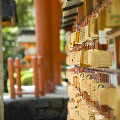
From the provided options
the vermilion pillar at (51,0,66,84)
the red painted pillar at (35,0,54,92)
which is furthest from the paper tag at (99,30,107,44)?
the vermilion pillar at (51,0,66,84)

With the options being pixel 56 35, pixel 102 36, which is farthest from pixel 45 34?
pixel 102 36

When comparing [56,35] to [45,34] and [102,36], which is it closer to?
[45,34]

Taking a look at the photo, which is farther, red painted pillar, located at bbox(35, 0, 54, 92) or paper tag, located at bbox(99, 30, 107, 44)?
red painted pillar, located at bbox(35, 0, 54, 92)

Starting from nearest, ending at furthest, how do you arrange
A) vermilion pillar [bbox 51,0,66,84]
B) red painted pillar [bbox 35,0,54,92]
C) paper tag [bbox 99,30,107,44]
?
paper tag [bbox 99,30,107,44]
red painted pillar [bbox 35,0,54,92]
vermilion pillar [bbox 51,0,66,84]

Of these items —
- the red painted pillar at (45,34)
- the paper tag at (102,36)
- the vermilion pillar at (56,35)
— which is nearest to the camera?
the paper tag at (102,36)

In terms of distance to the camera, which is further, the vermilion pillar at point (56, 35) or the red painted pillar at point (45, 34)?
the vermilion pillar at point (56, 35)

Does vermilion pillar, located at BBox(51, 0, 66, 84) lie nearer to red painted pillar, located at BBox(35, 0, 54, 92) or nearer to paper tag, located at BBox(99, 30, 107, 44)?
red painted pillar, located at BBox(35, 0, 54, 92)

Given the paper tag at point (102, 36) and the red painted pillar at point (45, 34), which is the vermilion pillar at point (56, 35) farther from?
the paper tag at point (102, 36)

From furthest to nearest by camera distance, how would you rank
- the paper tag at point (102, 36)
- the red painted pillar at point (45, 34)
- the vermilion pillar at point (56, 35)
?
the vermilion pillar at point (56, 35) < the red painted pillar at point (45, 34) < the paper tag at point (102, 36)

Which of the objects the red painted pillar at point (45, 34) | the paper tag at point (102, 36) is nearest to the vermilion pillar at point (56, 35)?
the red painted pillar at point (45, 34)

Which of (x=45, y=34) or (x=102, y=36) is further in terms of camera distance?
(x=45, y=34)

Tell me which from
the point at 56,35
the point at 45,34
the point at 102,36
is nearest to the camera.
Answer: the point at 102,36

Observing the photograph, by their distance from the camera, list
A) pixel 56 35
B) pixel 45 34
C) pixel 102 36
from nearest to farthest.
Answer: pixel 102 36
pixel 45 34
pixel 56 35

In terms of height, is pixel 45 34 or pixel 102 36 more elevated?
pixel 45 34
